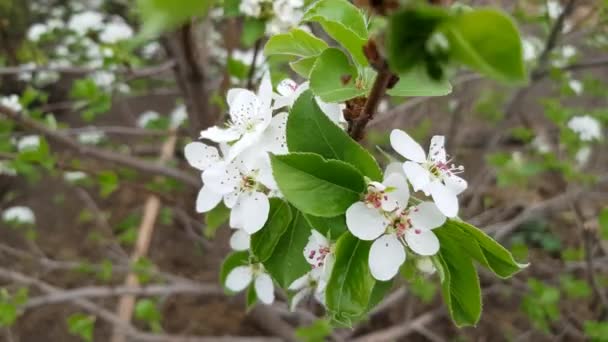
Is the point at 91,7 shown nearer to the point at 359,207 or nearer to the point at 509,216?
the point at 509,216

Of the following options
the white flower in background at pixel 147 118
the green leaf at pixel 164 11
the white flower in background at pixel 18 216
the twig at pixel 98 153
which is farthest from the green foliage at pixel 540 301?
the white flower in background at pixel 18 216

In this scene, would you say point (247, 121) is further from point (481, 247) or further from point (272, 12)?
point (272, 12)

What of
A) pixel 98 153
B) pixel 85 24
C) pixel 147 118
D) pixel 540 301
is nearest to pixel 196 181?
pixel 98 153

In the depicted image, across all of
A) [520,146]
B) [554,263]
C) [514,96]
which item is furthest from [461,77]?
[520,146]

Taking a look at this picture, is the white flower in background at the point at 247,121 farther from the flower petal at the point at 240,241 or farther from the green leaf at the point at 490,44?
the green leaf at the point at 490,44

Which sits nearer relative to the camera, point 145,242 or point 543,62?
point 543,62

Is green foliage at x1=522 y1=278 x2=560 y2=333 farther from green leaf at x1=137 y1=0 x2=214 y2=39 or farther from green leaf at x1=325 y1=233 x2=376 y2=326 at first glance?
green leaf at x1=137 y1=0 x2=214 y2=39
